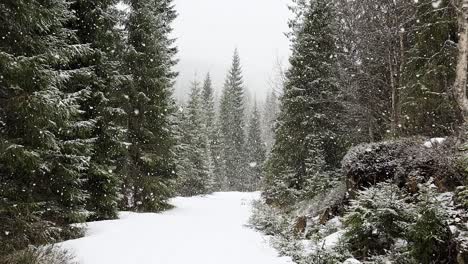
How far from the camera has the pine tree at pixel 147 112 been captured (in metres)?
17.4

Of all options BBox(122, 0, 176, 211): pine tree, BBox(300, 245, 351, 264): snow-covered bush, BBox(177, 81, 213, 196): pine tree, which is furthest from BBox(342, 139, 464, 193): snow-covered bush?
BBox(177, 81, 213, 196): pine tree

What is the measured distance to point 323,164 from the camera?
17.1 m

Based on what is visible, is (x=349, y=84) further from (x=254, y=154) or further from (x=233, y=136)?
(x=233, y=136)

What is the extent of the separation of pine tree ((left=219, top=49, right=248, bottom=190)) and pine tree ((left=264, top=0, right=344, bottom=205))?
33793 millimetres

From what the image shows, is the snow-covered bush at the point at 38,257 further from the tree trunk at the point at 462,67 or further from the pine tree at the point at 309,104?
the pine tree at the point at 309,104

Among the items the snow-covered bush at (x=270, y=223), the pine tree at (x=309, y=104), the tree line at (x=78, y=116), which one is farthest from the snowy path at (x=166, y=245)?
the pine tree at (x=309, y=104)

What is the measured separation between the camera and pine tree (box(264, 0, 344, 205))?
1819 centimetres

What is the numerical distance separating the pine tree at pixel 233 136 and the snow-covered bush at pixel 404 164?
4256cm

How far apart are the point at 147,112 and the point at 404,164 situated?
1256 centimetres

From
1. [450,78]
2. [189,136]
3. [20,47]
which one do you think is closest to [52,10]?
[20,47]

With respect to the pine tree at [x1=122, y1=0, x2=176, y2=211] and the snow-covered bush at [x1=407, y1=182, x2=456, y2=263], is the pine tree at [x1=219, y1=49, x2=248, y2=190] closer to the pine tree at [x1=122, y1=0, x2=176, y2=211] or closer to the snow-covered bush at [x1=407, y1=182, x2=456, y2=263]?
the pine tree at [x1=122, y1=0, x2=176, y2=211]

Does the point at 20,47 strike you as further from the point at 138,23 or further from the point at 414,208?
the point at 138,23

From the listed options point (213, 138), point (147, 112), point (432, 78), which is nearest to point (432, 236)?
point (432, 78)

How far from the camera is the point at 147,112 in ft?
59.4
